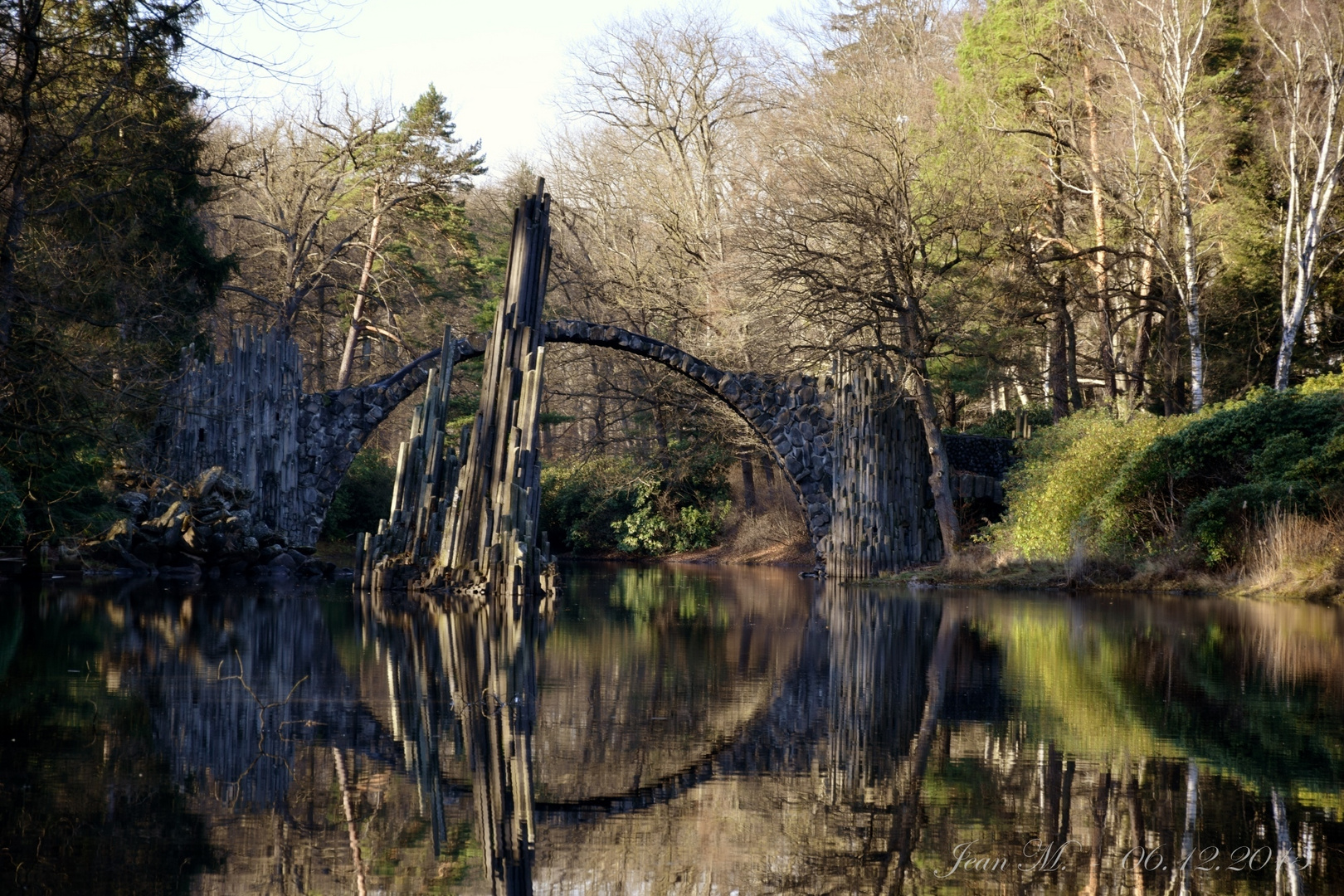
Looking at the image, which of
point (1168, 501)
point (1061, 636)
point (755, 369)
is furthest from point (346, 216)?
point (1061, 636)

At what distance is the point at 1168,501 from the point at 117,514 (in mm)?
15547

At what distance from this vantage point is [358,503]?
31688 mm

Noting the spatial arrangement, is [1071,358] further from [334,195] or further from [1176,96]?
[334,195]

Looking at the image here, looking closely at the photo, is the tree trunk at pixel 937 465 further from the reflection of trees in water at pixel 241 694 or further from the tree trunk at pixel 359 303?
the tree trunk at pixel 359 303

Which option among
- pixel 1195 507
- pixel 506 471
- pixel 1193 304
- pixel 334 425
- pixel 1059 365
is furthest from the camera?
pixel 1059 365

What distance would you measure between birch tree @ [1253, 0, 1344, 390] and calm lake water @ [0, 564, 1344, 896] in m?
11.9

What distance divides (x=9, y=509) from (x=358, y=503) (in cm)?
1659

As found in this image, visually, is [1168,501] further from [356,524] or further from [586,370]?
[586,370]

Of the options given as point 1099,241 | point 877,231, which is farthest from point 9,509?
point 1099,241

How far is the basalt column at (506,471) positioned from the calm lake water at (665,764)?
4.73 metres

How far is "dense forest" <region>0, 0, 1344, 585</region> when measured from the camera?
17.3 metres

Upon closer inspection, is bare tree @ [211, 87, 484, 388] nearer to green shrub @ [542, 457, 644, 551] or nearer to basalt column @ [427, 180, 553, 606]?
green shrub @ [542, 457, 644, 551]

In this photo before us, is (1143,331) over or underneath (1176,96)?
underneath

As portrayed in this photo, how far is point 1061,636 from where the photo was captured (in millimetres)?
11742
